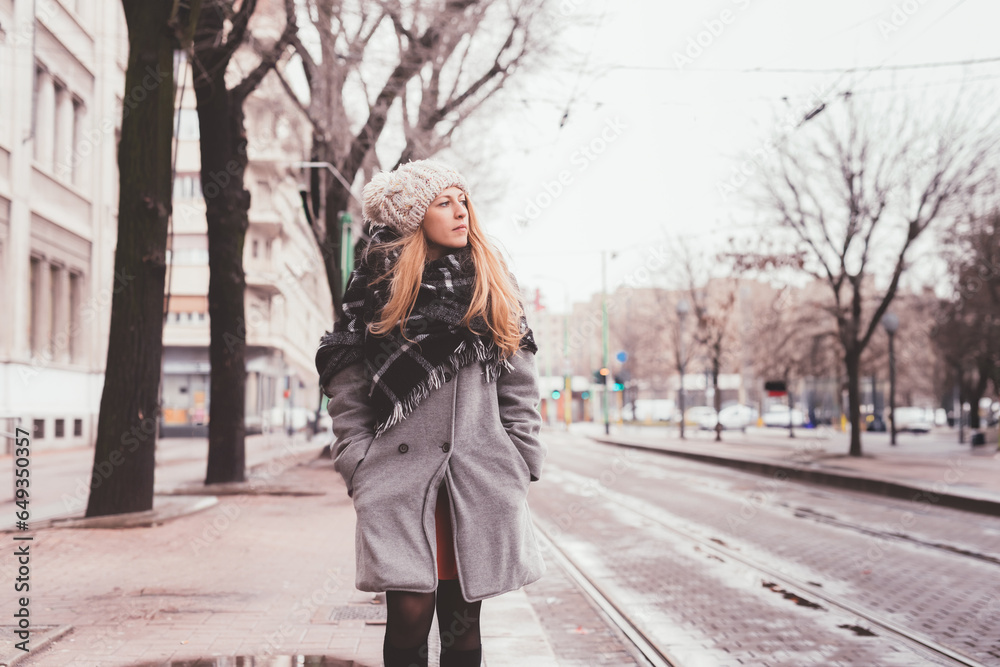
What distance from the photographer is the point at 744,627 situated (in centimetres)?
566

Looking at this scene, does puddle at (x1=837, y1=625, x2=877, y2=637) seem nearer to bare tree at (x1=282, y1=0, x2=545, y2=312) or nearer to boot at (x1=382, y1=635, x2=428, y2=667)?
boot at (x1=382, y1=635, x2=428, y2=667)

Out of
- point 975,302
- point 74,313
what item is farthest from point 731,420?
point 74,313

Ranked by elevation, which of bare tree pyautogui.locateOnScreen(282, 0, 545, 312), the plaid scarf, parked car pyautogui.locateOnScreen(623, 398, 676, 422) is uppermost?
bare tree pyautogui.locateOnScreen(282, 0, 545, 312)

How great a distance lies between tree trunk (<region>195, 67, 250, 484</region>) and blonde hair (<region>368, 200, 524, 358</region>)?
35.3 feet

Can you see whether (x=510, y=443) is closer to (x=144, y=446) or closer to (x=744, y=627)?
(x=744, y=627)

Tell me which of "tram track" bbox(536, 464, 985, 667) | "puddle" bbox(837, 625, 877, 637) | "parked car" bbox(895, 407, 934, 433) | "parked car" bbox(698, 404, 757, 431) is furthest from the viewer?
"parked car" bbox(698, 404, 757, 431)

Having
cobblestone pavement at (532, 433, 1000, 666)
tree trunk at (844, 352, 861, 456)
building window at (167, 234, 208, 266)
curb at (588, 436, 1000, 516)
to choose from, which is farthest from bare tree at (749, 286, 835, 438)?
building window at (167, 234, 208, 266)

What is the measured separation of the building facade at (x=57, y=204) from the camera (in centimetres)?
2012

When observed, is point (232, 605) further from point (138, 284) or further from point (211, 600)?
point (138, 284)

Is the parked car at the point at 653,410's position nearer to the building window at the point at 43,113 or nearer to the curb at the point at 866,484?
the curb at the point at 866,484

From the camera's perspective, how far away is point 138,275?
9.19 metres

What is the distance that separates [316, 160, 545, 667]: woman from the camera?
8.21ft

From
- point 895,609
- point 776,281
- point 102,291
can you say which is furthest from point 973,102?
point 102,291

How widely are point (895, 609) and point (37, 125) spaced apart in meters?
21.4
